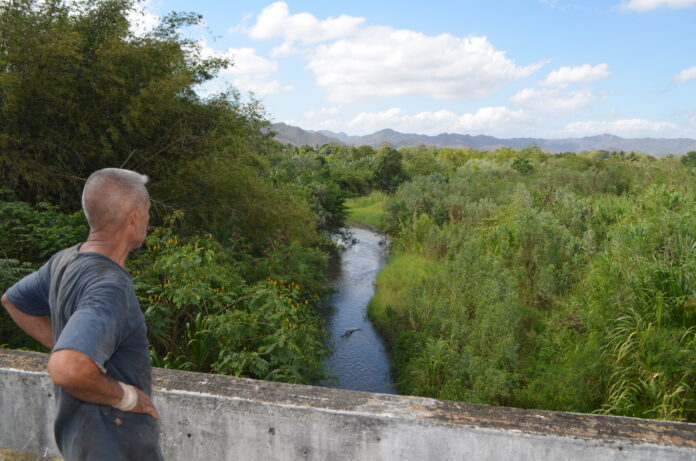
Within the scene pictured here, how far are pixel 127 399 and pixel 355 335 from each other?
808 centimetres

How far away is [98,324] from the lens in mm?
1362

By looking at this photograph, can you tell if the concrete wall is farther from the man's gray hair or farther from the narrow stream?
the narrow stream

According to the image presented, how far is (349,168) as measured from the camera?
97.7ft

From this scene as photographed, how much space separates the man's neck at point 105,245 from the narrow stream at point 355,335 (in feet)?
14.6

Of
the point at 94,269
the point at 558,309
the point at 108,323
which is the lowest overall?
the point at 558,309

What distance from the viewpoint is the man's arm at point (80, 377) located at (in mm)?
1309

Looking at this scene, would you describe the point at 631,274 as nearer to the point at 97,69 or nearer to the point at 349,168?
the point at 97,69

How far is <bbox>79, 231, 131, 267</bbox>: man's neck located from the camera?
1562 millimetres

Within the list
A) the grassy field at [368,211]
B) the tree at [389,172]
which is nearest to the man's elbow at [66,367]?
the grassy field at [368,211]

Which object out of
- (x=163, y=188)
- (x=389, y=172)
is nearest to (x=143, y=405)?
(x=163, y=188)

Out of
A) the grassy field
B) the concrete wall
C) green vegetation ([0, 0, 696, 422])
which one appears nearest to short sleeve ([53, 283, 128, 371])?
the concrete wall

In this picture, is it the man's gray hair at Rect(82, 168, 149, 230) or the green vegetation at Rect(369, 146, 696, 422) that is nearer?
the man's gray hair at Rect(82, 168, 149, 230)

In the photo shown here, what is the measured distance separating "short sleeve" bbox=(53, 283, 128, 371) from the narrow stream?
4.54 meters

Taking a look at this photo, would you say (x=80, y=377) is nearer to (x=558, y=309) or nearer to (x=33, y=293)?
(x=33, y=293)
